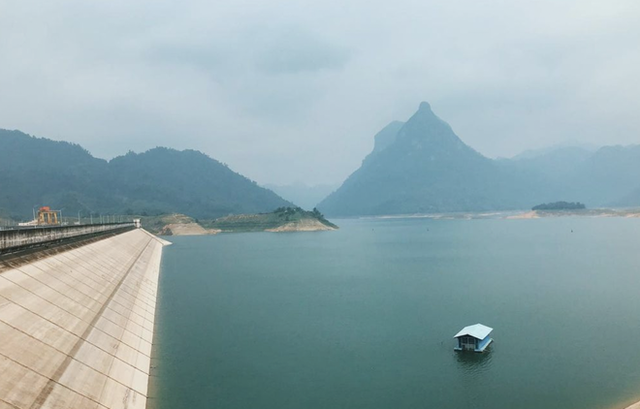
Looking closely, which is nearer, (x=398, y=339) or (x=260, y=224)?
(x=398, y=339)

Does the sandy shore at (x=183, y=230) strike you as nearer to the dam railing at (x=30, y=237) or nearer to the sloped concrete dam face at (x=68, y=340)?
Answer: the dam railing at (x=30, y=237)

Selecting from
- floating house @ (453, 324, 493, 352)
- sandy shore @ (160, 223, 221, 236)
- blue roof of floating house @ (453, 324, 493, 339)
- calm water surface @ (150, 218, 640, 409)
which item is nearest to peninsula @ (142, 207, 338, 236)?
sandy shore @ (160, 223, 221, 236)

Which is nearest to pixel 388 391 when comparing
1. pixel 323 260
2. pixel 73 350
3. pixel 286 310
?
pixel 73 350

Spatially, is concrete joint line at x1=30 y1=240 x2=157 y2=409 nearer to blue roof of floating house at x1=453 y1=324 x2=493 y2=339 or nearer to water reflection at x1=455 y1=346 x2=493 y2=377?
water reflection at x1=455 y1=346 x2=493 y2=377

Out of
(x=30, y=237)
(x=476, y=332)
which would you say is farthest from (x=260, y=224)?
(x=476, y=332)

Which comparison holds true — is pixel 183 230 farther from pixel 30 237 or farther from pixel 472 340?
pixel 472 340

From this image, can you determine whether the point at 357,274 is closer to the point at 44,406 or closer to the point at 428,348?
the point at 428,348
